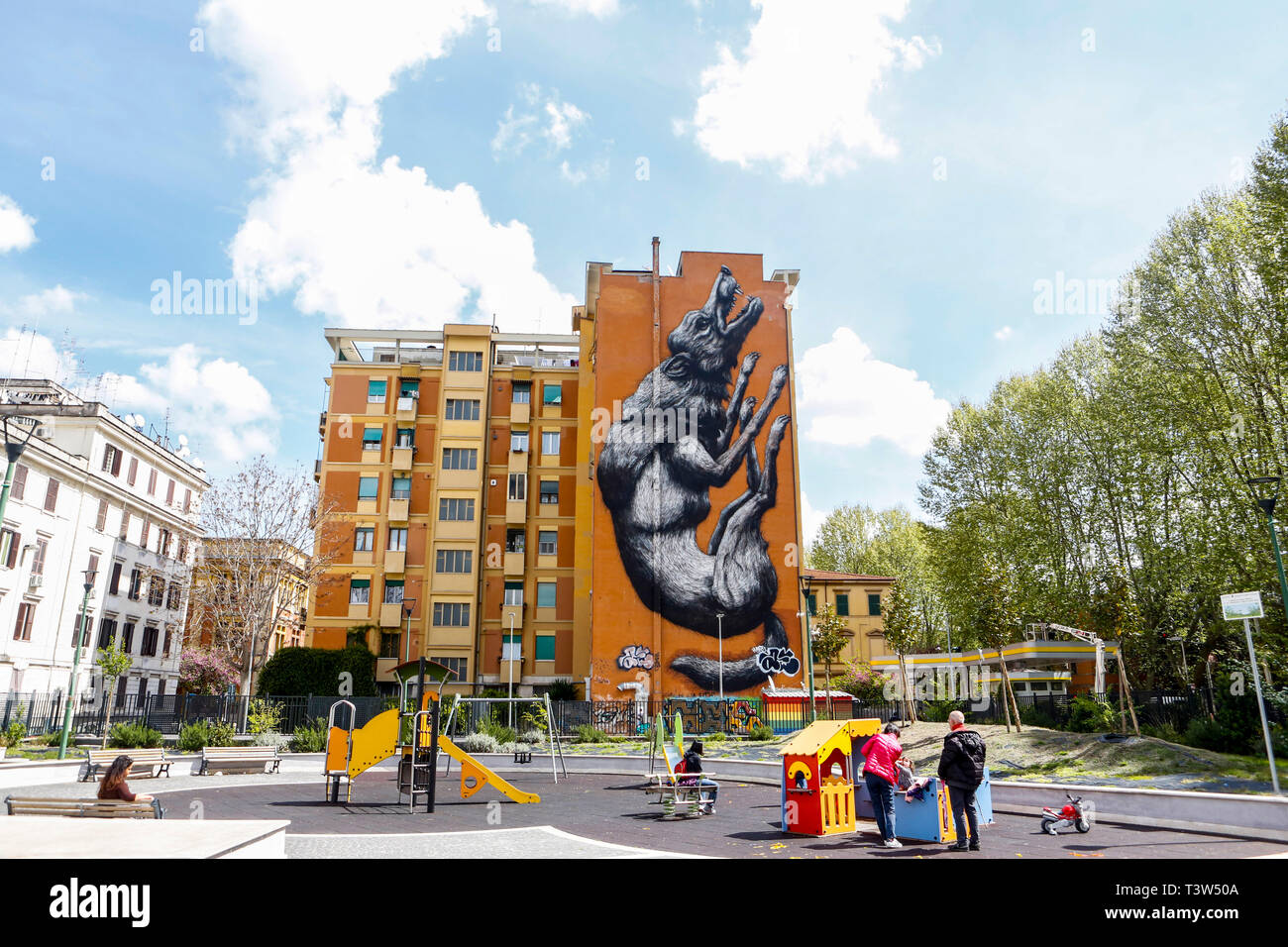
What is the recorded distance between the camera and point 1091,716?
23.3 meters

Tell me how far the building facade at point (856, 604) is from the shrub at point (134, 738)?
43.5 meters

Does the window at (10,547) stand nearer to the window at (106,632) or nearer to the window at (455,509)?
the window at (106,632)

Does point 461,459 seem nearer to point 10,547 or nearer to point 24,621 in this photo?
point 10,547

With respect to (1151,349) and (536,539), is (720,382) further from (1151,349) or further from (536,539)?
(1151,349)

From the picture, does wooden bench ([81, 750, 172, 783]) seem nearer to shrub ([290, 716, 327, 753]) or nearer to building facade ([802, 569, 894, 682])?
shrub ([290, 716, 327, 753])

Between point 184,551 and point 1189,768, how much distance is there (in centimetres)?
4901

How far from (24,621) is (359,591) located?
16443 mm

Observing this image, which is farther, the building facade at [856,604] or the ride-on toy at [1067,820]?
the building facade at [856,604]

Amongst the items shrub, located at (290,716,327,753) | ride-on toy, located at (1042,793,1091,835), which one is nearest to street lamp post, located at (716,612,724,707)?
shrub, located at (290,716,327,753)

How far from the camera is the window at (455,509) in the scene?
5088cm

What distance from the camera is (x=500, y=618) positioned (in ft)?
164

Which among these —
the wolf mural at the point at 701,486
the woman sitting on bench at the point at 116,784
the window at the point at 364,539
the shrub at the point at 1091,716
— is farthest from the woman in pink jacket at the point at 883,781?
the window at the point at 364,539
